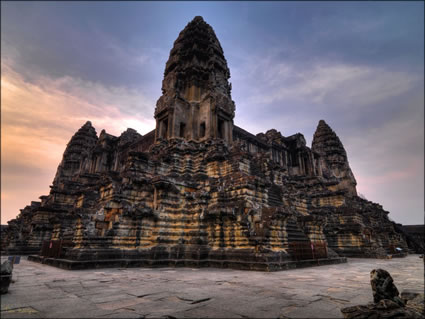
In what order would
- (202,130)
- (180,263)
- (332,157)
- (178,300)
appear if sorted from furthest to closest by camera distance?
1. (332,157)
2. (202,130)
3. (180,263)
4. (178,300)

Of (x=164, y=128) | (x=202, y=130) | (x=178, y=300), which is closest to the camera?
(x=178, y=300)

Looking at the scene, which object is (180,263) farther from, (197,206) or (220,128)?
(220,128)

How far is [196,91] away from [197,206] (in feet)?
35.1

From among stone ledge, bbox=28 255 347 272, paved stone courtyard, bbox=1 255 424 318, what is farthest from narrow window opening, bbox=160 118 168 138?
paved stone courtyard, bbox=1 255 424 318

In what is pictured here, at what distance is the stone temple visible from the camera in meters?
11.9

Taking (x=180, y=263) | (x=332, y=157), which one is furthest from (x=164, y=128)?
(x=332, y=157)

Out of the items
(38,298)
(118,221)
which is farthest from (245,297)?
(118,221)

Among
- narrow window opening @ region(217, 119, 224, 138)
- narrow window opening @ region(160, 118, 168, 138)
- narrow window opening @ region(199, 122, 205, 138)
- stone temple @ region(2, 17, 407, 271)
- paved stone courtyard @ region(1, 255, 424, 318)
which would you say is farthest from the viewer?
narrow window opening @ region(217, 119, 224, 138)

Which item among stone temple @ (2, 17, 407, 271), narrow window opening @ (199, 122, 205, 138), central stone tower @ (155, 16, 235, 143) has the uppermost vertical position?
central stone tower @ (155, 16, 235, 143)

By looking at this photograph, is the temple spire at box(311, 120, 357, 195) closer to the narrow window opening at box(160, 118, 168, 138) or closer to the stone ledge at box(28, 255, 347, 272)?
the narrow window opening at box(160, 118, 168, 138)

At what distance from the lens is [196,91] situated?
21.0 m

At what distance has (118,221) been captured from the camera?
12.6 metres

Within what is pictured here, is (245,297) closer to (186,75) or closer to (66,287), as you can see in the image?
(66,287)

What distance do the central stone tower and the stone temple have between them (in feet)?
0.30
